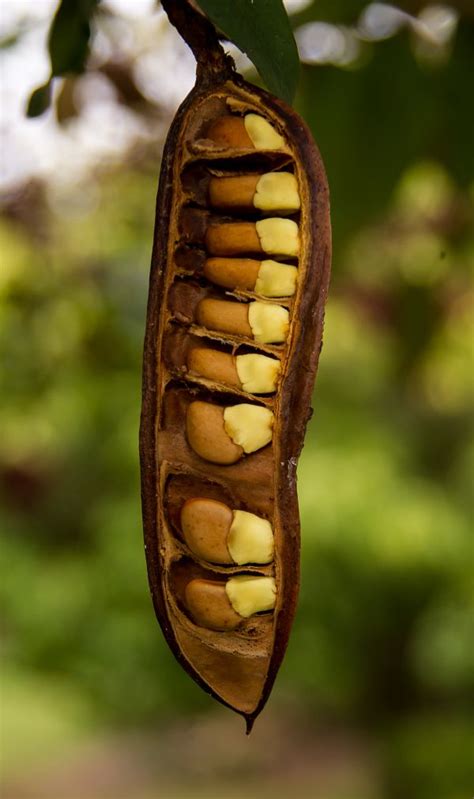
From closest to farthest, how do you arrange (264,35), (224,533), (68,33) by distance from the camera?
(264,35) < (224,533) < (68,33)

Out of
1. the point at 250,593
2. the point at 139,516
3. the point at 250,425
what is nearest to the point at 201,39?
the point at 250,425

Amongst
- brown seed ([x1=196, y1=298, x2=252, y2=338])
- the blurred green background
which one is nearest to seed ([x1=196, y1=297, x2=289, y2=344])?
brown seed ([x1=196, y1=298, x2=252, y2=338])

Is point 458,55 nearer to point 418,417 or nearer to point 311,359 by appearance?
point 311,359

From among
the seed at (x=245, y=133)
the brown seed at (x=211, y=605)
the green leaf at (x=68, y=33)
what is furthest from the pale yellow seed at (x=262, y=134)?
the brown seed at (x=211, y=605)

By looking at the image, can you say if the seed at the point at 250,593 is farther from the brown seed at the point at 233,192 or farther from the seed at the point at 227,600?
the brown seed at the point at 233,192

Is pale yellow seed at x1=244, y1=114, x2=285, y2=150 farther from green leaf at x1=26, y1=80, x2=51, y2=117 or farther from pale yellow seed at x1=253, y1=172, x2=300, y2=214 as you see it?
green leaf at x1=26, y1=80, x2=51, y2=117

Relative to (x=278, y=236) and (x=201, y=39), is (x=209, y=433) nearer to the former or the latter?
(x=278, y=236)
